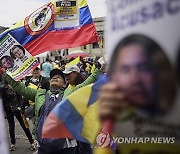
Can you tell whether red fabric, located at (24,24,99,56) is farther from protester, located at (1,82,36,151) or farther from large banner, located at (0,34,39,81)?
protester, located at (1,82,36,151)

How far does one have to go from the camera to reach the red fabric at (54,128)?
2.33m

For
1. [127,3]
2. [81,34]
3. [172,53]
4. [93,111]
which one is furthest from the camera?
[81,34]

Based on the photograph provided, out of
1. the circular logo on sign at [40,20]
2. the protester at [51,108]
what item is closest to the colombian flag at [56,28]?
the circular logo on sign at [40,20]

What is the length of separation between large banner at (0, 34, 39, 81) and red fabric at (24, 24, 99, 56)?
0.17m

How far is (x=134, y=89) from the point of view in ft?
4.20

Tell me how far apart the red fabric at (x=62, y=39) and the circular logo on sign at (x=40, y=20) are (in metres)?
0.11

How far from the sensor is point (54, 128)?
2.38 m

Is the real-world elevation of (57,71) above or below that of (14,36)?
below

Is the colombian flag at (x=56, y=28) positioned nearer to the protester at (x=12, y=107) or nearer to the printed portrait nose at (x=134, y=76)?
the protester at (x=12, y=107)

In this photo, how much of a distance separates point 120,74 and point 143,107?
15 cm

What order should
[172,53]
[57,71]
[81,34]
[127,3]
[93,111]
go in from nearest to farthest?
[172,53] → [127,3] → [93,111] → [57,71] → [81,34]

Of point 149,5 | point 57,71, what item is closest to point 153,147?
point 149,5

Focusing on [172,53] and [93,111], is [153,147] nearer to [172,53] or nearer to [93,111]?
[172,53]

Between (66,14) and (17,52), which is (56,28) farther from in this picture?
(17,52)
